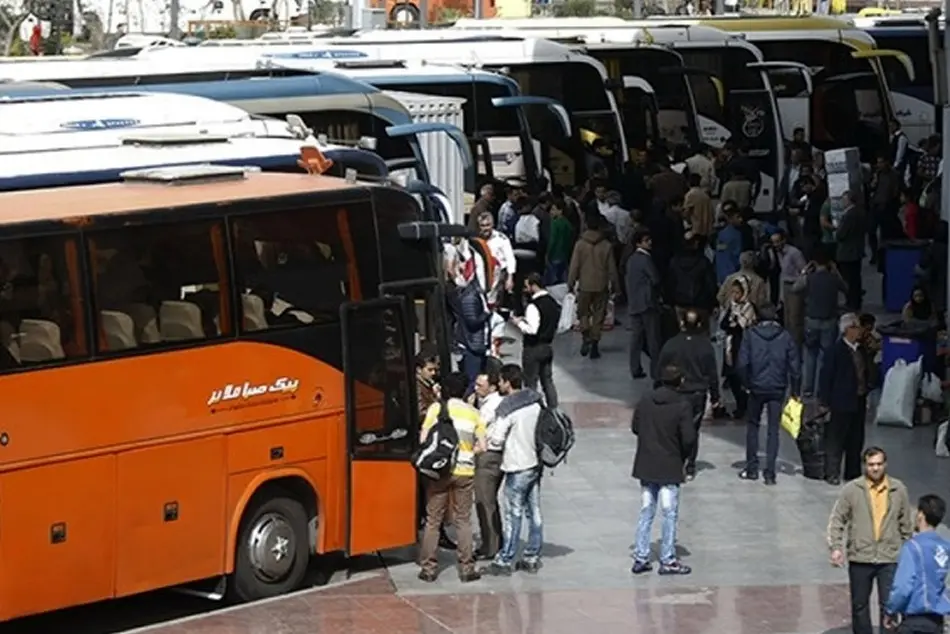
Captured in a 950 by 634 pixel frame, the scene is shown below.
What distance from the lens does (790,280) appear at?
77.0 feet

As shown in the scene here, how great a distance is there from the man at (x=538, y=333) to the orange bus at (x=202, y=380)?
3691mm

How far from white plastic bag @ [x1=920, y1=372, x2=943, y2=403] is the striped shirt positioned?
7111 millimetres

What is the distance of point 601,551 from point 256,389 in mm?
3353

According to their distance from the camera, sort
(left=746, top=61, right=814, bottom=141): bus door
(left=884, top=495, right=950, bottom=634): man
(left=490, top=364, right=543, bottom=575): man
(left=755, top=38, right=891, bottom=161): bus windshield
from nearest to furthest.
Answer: (left=884, top=495, right=950, bottom=634): man → (left=490, top=364, right=543, bottom=575): man → (left=746, top=61, right=814, bottom=141): bus door → (left=755, top=38, right=891, bottom=161): bus windshield

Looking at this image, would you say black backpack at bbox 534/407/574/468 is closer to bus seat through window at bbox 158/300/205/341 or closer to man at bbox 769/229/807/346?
bus seat through window at bbox 158/300/205/341

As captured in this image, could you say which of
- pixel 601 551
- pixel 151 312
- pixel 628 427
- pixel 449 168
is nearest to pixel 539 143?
pixel 449 168

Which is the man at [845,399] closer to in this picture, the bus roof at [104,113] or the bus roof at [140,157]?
the bus roof at [140,157]

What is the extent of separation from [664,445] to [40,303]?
15.3 feet

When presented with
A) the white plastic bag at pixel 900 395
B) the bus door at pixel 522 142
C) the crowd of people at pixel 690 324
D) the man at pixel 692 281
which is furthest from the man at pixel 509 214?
the white plastic bag at pixel 900 395

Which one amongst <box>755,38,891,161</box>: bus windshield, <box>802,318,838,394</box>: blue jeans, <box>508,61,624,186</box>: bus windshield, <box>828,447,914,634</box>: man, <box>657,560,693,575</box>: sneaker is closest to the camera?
<box>828,447,914,634</box>: man

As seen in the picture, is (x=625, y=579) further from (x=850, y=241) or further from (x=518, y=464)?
(x=850, y=241)

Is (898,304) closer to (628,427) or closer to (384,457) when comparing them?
(628,427)

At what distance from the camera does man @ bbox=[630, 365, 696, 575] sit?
1577 cm

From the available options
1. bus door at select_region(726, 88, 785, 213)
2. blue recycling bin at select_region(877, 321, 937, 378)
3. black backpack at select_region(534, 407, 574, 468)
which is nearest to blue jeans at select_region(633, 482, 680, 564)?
black backpack at select_region(534, 407, 574, 468)
